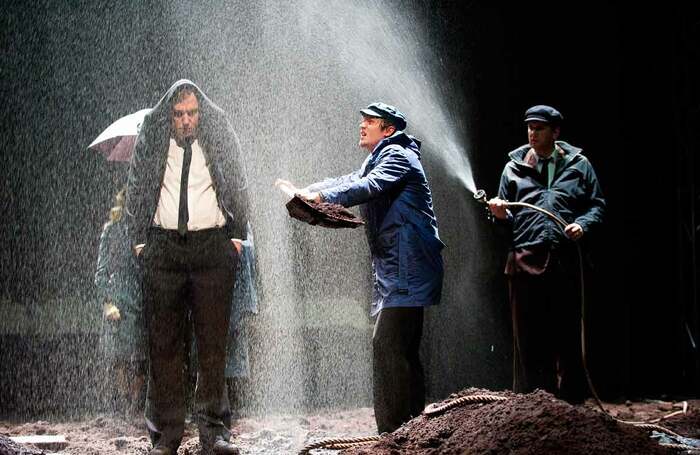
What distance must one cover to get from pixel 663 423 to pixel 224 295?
3.54 m

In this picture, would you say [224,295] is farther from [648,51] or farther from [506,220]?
[648,51]

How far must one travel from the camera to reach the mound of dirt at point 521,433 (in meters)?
3.35

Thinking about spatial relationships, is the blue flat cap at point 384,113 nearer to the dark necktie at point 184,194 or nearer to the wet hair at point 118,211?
the dark necktie at point 184,194

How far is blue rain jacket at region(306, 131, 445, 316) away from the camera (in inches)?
167

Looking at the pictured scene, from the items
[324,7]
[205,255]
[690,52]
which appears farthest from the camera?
[324,7]

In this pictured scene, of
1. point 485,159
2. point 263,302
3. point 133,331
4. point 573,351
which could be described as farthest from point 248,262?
point 485,159

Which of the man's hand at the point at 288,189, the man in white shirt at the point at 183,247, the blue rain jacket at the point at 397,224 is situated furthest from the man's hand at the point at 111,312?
the blue rain jacket at the point at 397,224

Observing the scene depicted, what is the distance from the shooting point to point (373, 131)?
461 cm

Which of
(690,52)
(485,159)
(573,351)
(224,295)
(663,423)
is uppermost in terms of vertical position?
(690,52)

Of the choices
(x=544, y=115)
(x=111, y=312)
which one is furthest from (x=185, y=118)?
(x=544, y=115)

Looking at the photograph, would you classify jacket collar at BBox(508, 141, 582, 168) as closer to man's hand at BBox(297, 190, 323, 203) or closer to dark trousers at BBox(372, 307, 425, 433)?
dark trousers at BBox(372, 307, 425, 433)

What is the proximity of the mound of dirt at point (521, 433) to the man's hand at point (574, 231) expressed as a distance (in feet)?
5.03

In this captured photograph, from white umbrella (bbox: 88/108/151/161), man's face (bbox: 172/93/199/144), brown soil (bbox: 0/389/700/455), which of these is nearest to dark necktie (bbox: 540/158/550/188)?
brown soil (bbox: 0/389/700/455)

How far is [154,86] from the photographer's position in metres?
7.59
